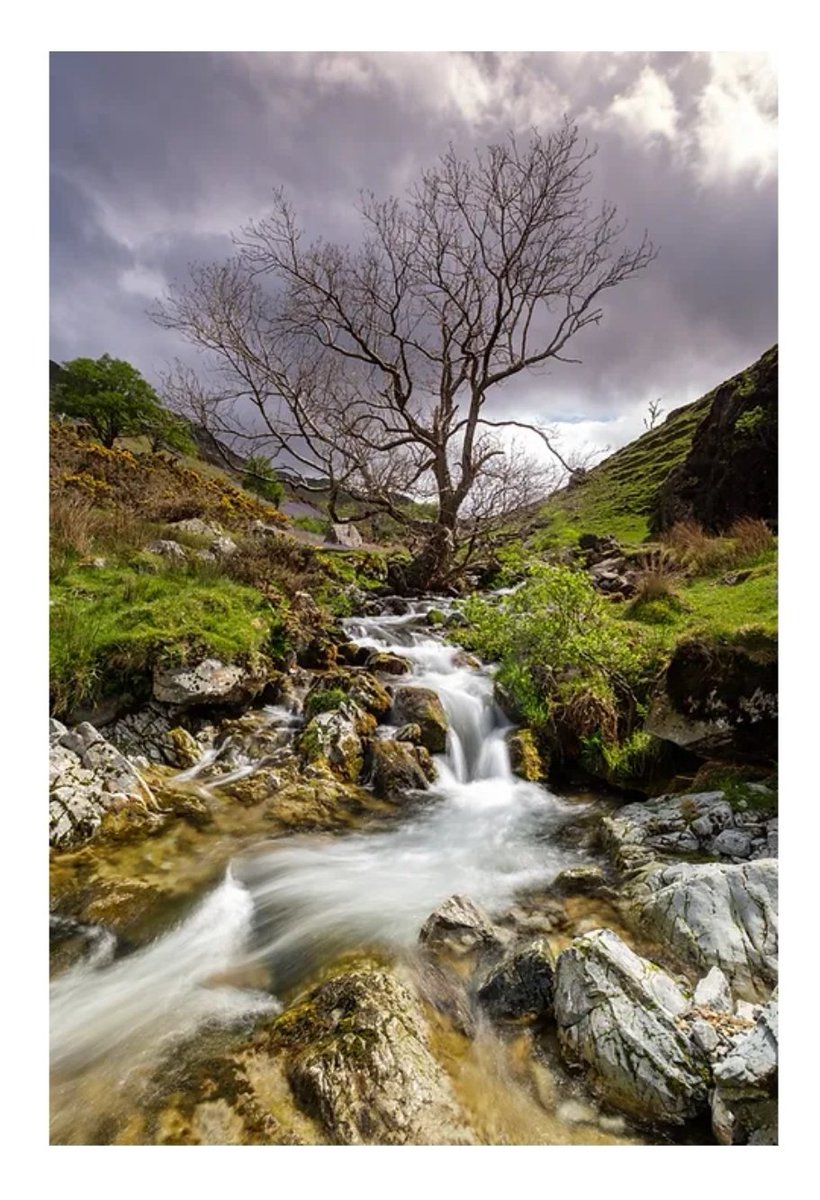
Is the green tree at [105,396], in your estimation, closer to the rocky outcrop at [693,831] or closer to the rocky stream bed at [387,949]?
the rocky stream bed at [387,949]

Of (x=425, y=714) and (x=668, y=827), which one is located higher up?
(x=425, y=714)

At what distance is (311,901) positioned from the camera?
405cm

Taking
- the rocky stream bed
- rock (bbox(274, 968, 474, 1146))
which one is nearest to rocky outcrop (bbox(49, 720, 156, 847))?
the rocky stream bed

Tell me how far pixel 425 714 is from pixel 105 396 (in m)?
30.3

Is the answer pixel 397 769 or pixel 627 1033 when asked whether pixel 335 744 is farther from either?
pixel 627 1033

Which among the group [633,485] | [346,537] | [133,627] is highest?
[633,485]

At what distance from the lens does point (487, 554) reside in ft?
45.4

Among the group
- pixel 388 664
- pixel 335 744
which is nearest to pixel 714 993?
pixel 335 744

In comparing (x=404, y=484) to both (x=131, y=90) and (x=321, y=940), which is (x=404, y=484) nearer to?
(x=131, y=90)

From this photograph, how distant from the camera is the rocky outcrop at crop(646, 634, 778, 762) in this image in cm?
461

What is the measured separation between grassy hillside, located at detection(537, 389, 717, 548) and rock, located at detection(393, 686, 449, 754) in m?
5.89

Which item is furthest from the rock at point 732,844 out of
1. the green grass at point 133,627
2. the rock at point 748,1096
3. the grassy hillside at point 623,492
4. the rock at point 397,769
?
the grassy hillside at point 623,492

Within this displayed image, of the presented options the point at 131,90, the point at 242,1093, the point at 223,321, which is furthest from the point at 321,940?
the point at 223,321
